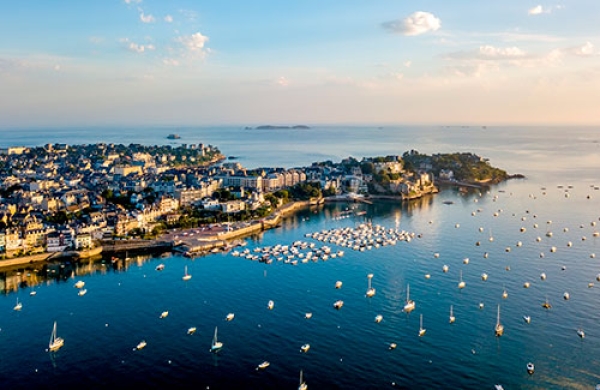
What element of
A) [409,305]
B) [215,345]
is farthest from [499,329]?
[215,345]

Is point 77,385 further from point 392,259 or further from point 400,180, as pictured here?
point 400,180

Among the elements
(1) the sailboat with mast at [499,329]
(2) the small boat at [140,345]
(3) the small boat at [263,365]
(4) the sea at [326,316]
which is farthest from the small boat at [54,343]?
(1) the sailboat with mast at [499,329]

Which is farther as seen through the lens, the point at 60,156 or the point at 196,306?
the point at 60,156

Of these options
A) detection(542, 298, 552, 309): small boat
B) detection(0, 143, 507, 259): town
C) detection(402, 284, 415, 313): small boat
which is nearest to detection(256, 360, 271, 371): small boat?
detection(402, 284, 415, 313): small boat

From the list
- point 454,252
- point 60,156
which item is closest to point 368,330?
point 454,252

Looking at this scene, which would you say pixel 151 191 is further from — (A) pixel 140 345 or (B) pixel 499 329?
(B) pixel 499 329

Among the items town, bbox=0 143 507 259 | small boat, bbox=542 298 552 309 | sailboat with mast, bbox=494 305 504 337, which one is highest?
town, bbox=0 143 507 259

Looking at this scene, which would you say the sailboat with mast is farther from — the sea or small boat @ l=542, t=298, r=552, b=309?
small boat @ l=542, t=298, r=552, b=309
